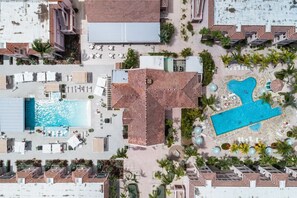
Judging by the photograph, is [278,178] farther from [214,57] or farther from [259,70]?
[214,57]

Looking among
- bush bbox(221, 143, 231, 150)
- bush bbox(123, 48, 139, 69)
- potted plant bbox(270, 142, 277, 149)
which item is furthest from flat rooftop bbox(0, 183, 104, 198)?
potted plant bbox(270, 142, 277, 149)

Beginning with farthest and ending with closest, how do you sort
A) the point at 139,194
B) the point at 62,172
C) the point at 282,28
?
the point at 139,194 < the point at 62,172 < the point at 282,28

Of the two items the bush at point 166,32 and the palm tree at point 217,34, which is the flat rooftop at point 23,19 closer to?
the bush at point 166,32

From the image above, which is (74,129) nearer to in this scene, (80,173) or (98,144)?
(98,144)

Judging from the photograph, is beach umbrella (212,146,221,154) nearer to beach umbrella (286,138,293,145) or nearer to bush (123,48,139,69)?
beach umbrella (286,138,293,145)

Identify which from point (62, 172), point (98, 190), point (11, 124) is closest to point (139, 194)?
point (98, 190)

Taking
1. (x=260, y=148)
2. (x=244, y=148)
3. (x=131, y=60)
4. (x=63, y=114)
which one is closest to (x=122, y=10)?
(x=131, y=60)
